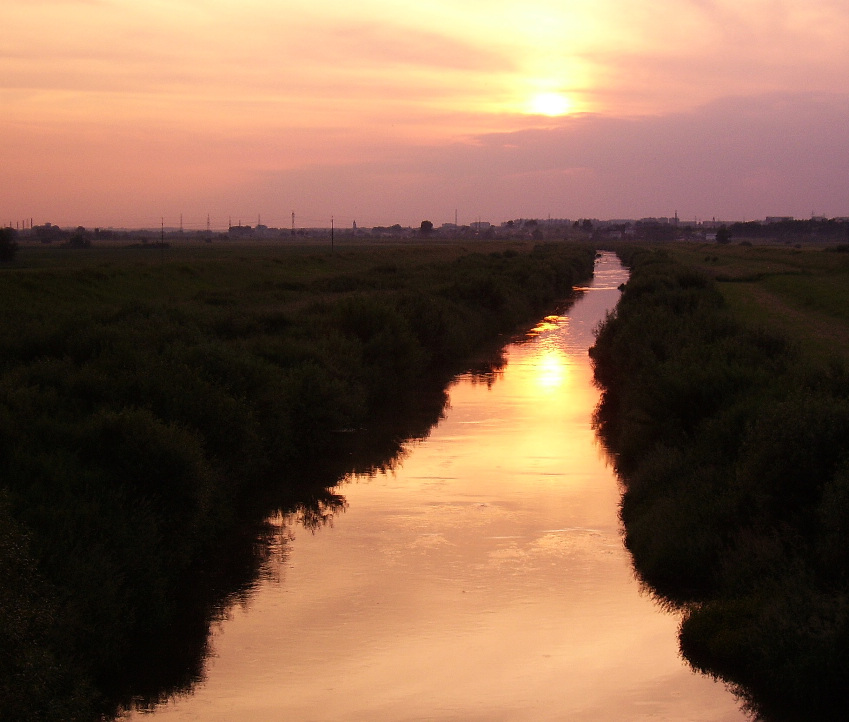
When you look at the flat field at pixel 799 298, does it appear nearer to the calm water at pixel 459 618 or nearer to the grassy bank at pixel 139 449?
the calm water at pixel 459 618

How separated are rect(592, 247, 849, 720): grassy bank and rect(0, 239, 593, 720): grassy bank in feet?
17.4

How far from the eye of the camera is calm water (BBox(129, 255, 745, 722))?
902 cm

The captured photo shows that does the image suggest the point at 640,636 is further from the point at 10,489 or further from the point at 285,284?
the point at 285,284

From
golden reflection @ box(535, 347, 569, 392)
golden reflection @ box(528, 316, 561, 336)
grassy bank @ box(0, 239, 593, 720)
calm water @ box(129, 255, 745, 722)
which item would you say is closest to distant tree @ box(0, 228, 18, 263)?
golden reflection @ box(528, 316, 561, 336)

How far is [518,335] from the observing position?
41.9 meters

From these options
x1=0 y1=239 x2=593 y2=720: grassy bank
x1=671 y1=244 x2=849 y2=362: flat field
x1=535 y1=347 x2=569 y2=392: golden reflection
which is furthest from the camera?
x1=671 y1=244 x2=849 y2=362: flat field

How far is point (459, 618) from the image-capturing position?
35.8 ft

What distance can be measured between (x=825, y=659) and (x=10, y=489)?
792 centimetres

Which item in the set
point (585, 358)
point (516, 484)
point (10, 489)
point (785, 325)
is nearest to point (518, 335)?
point (585, 358)

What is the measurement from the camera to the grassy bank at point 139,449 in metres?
8.39

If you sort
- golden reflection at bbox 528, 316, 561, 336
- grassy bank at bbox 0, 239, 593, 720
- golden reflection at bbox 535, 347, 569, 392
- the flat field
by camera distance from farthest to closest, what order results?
golden reflection at bbox 528, 316, 561, 336 < the flat field < golden reflection at bbox 535, 347, 569, 392 < grassy bank at bbox 0, 239, 593, 720

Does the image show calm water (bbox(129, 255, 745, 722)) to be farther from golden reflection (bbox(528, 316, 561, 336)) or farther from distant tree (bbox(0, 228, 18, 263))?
distant tree (bbox(0, 228, 18, 263))

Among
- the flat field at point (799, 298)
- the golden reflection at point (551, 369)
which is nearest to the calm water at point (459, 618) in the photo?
the flat field at point (799, 298)

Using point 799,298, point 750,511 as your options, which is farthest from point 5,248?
point 750,511
